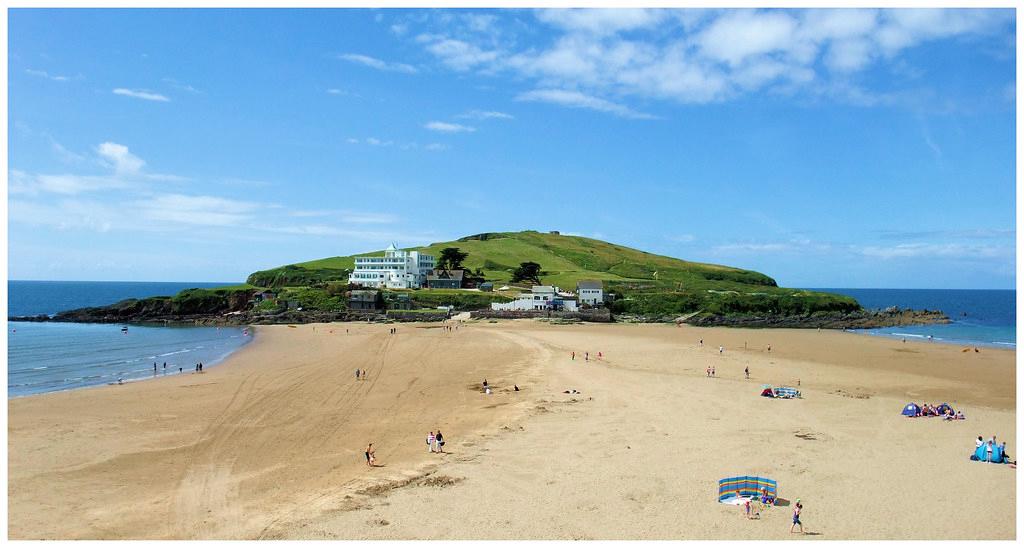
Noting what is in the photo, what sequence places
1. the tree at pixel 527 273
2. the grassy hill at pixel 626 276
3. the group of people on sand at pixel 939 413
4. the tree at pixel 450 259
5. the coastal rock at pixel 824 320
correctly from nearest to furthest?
the group of people on sand at pixel 939 413 < the coastal rock at pixel 824 320 < the grassy hill at pixel 626 276 < the tree at pixel 450 259 < the tree at pixel 527 273

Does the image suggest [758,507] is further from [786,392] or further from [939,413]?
[786,392]

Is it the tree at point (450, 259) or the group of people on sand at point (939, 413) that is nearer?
the group of people on sand at point (939, 413)

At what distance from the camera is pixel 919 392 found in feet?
108

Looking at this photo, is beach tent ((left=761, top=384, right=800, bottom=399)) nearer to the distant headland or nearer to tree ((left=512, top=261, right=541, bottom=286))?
the distant headland

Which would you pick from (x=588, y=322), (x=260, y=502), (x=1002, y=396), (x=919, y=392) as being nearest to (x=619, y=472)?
(x=260, y=502)

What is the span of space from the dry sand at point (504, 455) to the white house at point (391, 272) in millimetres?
70728

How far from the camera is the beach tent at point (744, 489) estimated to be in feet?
52.8

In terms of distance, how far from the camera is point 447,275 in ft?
385

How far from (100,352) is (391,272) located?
204 ft

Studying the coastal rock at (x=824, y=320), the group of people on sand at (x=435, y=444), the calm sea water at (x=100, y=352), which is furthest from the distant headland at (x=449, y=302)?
the group of people on sand at (x=435, y=444)

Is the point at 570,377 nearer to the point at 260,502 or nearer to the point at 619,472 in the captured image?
the point at 619,472

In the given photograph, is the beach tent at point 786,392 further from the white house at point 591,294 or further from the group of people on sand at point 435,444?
the white house at point 591,294

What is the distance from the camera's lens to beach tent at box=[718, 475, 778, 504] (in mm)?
16094
